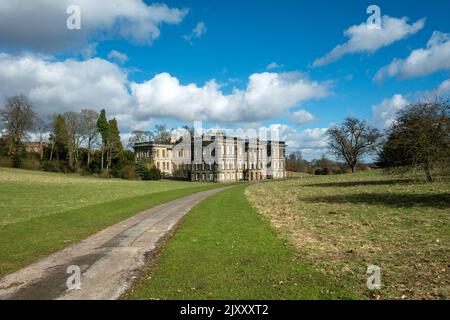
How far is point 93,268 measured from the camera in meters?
11.0

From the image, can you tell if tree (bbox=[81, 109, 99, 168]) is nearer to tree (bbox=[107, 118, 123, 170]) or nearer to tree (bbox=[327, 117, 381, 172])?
tree (bbox=[107, 118, 123, 170])

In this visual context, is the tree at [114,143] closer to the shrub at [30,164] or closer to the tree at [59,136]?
the tree at [59,136]

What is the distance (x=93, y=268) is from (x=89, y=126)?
8213cm

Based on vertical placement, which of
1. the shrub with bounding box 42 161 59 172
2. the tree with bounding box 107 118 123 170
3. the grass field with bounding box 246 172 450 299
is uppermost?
the tree with bounding box 107 118 123 170

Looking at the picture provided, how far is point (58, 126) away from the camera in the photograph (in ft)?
284

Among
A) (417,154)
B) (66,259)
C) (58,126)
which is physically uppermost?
(58,126)

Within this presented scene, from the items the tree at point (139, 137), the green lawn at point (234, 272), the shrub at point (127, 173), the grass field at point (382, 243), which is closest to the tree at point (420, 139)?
the grass field at point (382, 243)

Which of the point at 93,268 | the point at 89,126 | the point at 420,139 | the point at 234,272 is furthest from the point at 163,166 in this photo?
the point at 234,272

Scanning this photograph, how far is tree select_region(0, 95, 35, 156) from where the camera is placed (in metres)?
78.1

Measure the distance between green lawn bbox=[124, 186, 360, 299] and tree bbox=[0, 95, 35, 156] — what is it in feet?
257

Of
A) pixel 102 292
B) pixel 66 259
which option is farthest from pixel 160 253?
pixel 102 292

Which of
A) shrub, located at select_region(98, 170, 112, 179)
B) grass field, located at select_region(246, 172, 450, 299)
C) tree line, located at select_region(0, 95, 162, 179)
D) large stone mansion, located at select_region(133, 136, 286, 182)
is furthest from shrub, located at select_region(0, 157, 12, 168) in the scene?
grass field, located at select_region(246, 172, 450, 299)

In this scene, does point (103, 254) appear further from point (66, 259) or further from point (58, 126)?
point (58, 126)

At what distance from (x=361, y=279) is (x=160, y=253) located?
22.8 ft
